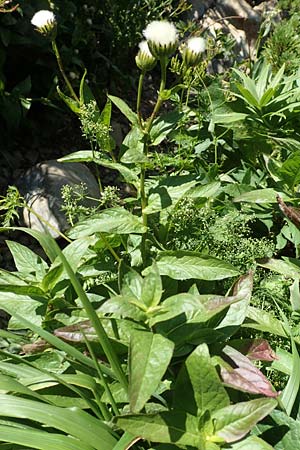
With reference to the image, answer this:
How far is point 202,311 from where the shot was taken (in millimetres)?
993

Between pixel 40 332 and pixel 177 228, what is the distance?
515 millimetres

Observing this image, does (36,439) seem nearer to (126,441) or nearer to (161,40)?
(126,441)

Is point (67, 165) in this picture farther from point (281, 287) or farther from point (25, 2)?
point (281, 287)

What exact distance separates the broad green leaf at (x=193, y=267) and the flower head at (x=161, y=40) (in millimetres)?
405

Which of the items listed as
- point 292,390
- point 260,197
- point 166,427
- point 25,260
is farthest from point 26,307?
point 260,197

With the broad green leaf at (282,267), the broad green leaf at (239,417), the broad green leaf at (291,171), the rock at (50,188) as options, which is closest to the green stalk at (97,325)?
the broad green leaf at (239,417)

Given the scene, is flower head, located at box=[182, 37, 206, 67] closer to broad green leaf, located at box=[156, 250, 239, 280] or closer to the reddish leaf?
broad green leaf, located at box=[156, 250, 239, 280]

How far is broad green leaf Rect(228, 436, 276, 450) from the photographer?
3.01 ft

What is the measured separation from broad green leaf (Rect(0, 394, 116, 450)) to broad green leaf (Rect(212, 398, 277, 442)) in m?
0.19

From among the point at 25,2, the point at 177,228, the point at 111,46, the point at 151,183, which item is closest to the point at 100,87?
the point at 111,46

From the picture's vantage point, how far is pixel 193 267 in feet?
3.90

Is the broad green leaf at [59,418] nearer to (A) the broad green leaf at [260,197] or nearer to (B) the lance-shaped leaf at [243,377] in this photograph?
(B) the lance-shaped leaf at [243,377]

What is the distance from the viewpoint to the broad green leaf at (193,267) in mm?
1167

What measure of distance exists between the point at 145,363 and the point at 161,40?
584 millimetres
